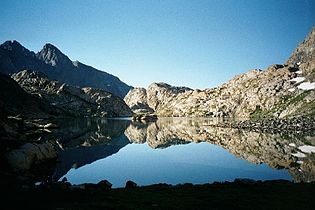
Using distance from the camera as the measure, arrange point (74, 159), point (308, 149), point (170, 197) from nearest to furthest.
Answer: point (170, 197), point (74, 159), point (308, 149)

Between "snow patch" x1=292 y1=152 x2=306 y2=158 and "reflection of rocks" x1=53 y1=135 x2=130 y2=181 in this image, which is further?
"snow patch" x1=292 y1=152 x2=306 y2=158

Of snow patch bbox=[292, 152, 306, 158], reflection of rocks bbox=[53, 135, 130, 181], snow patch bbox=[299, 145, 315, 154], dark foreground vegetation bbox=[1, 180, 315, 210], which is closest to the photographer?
dark foreground vegetation bbox=[1, 180, 315, 210]

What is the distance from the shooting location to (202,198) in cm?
2770

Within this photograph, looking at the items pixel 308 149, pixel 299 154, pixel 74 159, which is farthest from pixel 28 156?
pixel 308 149

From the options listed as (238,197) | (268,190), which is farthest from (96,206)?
(268,190)

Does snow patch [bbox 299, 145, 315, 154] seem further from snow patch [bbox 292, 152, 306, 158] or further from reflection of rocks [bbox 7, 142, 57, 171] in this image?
reflection of rocks [bbox 7, 142, 57, 171]

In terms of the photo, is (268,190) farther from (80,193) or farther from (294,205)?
(80,193)

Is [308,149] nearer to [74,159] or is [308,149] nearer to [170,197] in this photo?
[74,159]

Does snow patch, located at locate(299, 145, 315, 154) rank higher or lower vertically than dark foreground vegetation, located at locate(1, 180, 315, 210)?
higher

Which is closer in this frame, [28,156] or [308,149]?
[28,156]

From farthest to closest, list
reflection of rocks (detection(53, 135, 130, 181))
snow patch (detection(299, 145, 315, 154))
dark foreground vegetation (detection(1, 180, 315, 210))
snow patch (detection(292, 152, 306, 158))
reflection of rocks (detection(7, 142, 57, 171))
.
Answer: snow patch (detection(299, 145, 315, 154))
snow patch (detection(292, 152, 306, 158))
reflection of rocks (detection(53, 135, 130, 181))
reflection of rocks (detection(7, 142, 57, 171))
dark foreground vegetation (detection(1, 180, 315, 210))

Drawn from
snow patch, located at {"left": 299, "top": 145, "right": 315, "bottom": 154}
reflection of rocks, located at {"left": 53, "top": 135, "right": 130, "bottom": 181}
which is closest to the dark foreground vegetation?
reflection of rocks, located at {"left": 53, "top": 135, "right": 130, "bottom": 181}

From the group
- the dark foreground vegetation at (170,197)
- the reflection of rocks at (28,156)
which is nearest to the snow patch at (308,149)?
the dark foreground vegetation at (170,197)

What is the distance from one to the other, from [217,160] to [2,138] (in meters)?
42.3
